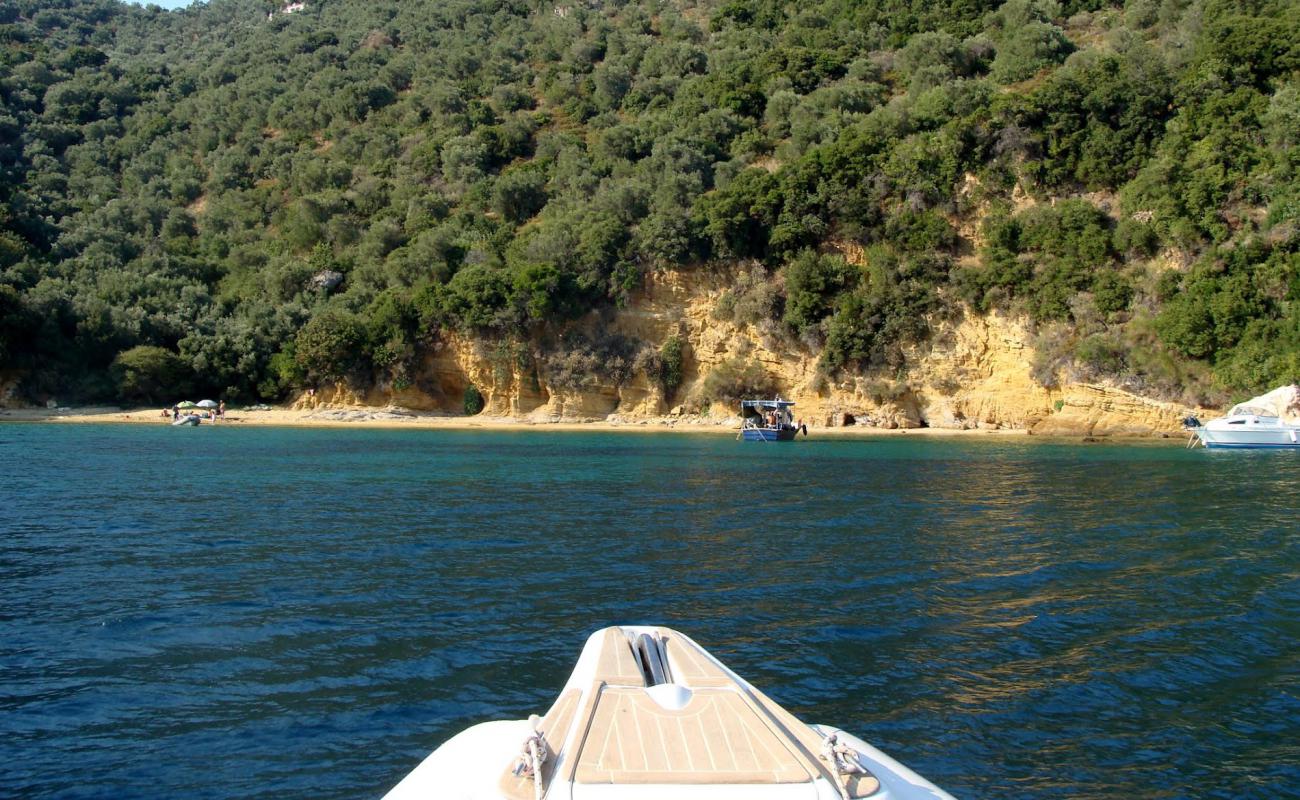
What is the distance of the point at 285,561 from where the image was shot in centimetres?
1373

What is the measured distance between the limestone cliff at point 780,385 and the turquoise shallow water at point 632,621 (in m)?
22.9

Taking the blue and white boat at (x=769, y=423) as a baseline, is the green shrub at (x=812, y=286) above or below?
above

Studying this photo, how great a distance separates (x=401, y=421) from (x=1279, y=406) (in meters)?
42.9

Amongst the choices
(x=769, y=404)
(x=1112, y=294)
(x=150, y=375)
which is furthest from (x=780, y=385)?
(x=150, y=375)

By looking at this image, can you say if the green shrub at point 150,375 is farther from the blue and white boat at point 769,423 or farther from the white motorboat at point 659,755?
the white motorboat at point 659,755

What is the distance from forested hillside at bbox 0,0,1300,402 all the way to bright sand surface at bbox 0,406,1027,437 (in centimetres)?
248

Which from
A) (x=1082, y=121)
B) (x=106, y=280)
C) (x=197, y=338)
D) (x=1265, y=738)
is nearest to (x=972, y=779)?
(x=1265, y=738)

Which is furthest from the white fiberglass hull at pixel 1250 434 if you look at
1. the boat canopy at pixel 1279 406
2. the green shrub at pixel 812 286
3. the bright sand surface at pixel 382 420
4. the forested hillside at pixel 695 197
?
the green shrub at pixel 812 286

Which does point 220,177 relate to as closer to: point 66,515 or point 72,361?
point 72,361

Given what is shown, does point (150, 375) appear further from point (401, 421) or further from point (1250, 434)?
point (1250, 434)

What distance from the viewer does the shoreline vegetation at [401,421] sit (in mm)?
49531

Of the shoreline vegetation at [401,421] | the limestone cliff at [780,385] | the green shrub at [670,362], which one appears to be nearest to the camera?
the limestone cliff at [780,385]

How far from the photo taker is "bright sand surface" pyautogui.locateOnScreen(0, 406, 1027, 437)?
50.5 m

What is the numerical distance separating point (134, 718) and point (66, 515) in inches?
491
